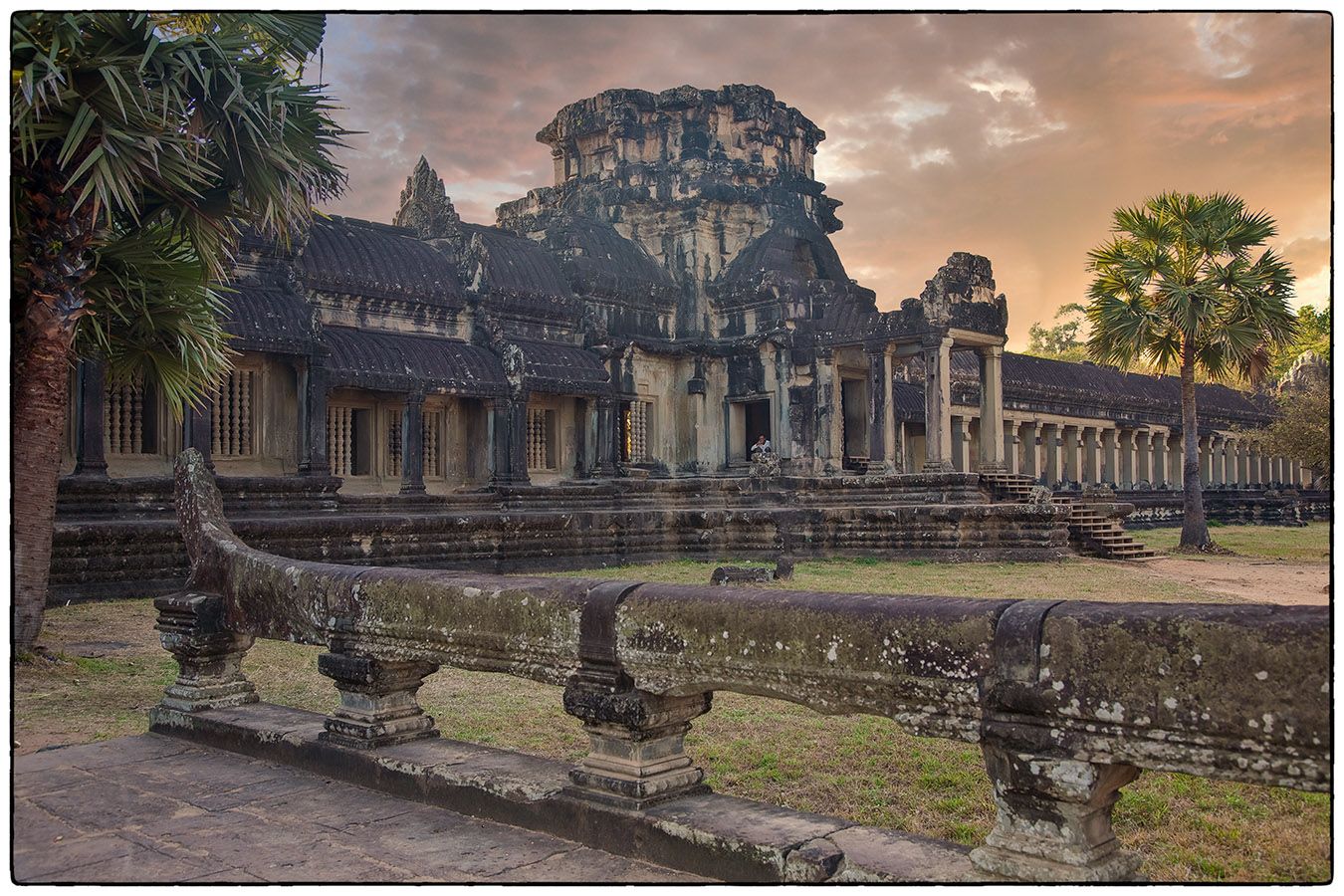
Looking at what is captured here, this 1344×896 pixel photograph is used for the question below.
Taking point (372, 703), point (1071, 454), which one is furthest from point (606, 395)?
point (1071, 454)

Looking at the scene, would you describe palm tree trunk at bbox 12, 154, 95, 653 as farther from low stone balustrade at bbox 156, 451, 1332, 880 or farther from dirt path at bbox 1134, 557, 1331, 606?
dirt path at bbox 1134, 557, 1331, 606

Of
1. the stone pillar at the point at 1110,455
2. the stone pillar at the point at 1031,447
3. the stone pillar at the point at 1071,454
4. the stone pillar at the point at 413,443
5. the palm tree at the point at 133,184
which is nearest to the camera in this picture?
the palm tree at the point at 133,184

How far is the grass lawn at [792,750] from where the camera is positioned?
453 centimetres

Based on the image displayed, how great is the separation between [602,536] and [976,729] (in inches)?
589

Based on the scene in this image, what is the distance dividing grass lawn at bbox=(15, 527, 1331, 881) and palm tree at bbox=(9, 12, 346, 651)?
1029 millimetres

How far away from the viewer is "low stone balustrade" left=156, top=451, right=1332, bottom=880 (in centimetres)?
294

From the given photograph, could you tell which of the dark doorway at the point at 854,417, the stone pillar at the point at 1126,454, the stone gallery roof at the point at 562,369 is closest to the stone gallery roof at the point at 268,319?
the stone gallery roof at the point at 562,369

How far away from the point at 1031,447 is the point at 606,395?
734 inches

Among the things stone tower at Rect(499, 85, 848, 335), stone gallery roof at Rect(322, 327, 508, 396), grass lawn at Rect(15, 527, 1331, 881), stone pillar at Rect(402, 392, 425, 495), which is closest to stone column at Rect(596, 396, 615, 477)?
stone gallery roof at Rect(322, 327, 508, 396)

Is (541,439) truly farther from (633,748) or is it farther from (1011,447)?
(633,748)

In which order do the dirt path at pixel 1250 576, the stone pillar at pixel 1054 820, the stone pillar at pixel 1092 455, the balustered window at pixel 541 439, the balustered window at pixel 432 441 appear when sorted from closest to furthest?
the stone pillar at pixel 1054 820 → the dirt path at pixel 1250 576 → the balustered window at pixel 432 441 → the balustered window at pixel 541 439 → the stone pillar at pixel 1092 455

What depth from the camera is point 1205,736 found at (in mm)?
2979

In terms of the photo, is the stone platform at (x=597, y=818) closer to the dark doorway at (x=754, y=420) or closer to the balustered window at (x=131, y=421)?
the balustered window at (x=131, y=421)

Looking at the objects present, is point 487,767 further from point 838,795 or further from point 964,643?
point 964,643
